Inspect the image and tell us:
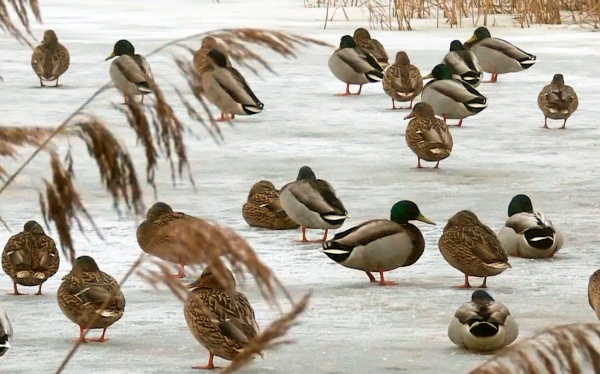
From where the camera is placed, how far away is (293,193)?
759 cm

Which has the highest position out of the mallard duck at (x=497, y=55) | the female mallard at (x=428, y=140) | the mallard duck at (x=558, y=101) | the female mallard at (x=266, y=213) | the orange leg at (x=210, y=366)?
the orange leg at (x=210, y=366)

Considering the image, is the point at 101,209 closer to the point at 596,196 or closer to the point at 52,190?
the point at 596,196

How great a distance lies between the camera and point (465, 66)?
1328 cm

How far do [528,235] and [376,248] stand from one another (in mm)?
880

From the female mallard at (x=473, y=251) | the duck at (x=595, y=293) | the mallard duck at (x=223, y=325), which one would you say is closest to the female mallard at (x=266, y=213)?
the female mallard at (x=473, y=251)

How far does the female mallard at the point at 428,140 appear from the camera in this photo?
984cm

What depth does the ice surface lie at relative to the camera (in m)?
5.21

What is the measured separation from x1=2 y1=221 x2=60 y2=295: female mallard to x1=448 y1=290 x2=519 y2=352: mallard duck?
1961 millimetres

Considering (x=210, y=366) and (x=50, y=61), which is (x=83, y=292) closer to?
(x=210, y=366)

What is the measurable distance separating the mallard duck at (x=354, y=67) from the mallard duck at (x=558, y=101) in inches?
89.2

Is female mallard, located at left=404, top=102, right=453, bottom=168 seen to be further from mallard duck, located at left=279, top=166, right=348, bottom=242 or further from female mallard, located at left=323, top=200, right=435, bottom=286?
female mallard, located at left=323, top=200, right=435, bottom=286

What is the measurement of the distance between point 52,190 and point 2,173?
0.21 m

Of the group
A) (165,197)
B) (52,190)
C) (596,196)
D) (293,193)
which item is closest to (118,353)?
(293,193)

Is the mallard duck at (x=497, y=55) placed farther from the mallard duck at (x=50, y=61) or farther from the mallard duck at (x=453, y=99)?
the mallard duck at (x=50, y=61)
